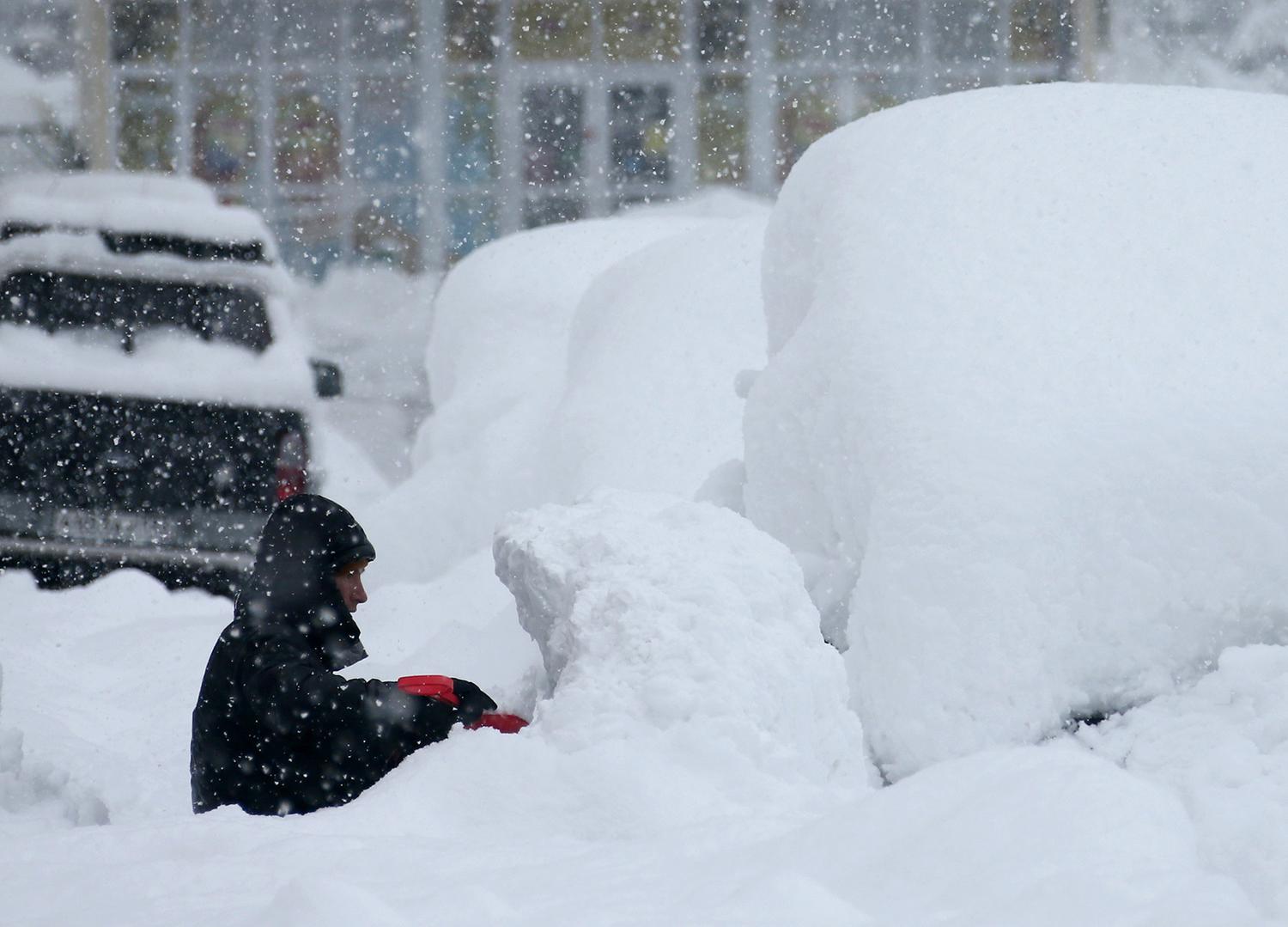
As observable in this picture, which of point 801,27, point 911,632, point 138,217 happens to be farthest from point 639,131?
point 911,632

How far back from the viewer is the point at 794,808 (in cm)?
209

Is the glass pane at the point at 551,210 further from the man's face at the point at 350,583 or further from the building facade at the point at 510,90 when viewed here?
the man's face at the point at 350,583

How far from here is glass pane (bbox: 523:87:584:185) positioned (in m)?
14.7

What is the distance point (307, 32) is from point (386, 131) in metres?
1.52

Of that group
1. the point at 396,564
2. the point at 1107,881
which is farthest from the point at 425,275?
the point at 1107,881

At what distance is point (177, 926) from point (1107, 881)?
111cm

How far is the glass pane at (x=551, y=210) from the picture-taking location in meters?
14.6

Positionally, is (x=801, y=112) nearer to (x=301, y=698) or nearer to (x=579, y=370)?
(x=579, y=370)

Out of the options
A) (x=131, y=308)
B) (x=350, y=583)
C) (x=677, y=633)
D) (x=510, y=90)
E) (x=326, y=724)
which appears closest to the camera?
(x=677, y=633)

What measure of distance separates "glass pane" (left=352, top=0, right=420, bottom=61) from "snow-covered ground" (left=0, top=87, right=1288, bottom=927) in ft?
38.8

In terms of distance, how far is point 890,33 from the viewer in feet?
48.0

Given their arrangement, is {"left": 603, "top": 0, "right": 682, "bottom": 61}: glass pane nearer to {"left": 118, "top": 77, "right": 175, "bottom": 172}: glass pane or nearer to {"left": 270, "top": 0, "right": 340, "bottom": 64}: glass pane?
{"left": 270, "top": 0, "right": 340, "bottom": 64}: glass pane

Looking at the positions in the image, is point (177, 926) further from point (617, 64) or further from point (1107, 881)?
point (617, 64)

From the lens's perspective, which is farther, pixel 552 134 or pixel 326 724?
pixel 552 134
